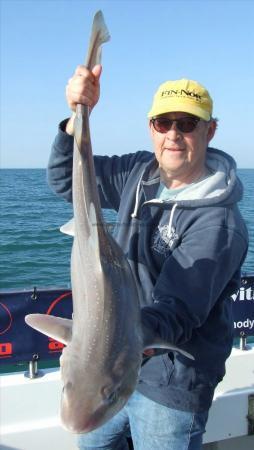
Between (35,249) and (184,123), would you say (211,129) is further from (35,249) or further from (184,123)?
(35,249)

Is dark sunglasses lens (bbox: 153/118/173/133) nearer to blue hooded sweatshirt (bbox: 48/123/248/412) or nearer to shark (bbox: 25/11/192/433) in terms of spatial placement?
blue hooded sweatshirt (bbox: 48/123/248/412)

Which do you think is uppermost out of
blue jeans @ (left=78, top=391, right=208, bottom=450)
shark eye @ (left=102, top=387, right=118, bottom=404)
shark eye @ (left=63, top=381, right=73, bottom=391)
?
shark eye @ (left=63, top=381, right=73, bottom=391)

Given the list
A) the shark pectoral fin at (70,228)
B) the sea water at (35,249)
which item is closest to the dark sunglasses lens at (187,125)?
the shark pectoral fin at (70,228)

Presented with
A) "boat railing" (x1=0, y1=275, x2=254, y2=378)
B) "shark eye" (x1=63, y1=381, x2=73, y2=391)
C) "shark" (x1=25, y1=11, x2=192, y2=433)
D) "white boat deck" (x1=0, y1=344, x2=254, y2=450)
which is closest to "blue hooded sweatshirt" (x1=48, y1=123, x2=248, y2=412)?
"shark" (x1=25, y1=11, x2=192, y2=433)

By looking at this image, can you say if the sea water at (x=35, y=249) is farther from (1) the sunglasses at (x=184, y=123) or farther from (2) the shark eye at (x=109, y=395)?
(2) the shark eye at (x=109, y=395)

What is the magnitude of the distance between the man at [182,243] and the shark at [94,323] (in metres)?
0.44

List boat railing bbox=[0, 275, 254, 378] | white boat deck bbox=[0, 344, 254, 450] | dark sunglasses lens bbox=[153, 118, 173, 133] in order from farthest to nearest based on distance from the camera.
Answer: boat railing bbox=[0, 275, 254, 378], white boat deck bbox=[0, 344, 254, 450], dark sunglasses lens bbox=[153, 118, 173, 133]

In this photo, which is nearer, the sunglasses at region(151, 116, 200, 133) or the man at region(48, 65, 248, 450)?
the man at region(48, 65, 248, 450)

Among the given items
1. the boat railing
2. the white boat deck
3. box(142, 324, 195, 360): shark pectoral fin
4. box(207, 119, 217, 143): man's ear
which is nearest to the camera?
box(142, 324, 195, 360): shark pectoral fin

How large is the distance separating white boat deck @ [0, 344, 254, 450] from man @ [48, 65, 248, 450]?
4.05 ft

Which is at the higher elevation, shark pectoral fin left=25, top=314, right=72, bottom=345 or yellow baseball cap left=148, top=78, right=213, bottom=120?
yellow baseball cap left=148, top=78, right=213, bottom=120

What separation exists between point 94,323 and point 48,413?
2.48 m

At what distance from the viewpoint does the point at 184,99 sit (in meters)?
2.76

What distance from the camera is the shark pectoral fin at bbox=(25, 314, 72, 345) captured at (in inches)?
82.7
